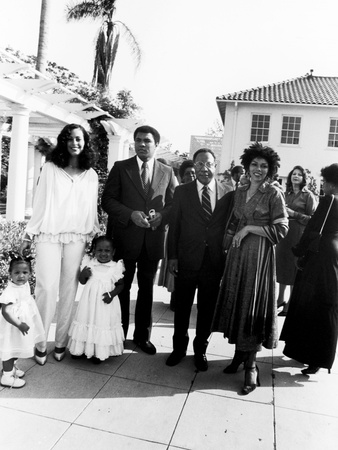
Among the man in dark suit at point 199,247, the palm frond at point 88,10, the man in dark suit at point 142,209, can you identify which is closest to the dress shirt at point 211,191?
the man in dark suit at point 199,247

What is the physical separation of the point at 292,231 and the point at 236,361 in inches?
109

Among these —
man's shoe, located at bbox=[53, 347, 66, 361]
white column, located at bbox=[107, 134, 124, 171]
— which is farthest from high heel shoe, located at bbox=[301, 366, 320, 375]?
white column, located at bbox=[107, 134, 124, 171]

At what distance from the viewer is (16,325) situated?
305 cm

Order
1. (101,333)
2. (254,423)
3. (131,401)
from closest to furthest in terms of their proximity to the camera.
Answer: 1. (254,423)
2. (131,401)
3. (101,333)

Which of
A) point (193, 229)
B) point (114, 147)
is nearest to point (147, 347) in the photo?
point (193, 229)

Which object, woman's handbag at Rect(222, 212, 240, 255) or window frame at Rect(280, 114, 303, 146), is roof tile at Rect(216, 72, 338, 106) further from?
woman's handbag at Rect(222, 212, 240, 255)

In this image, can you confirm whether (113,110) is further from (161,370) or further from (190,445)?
(190,445)

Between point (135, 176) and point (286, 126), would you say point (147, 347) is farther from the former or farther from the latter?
point (286, 126)

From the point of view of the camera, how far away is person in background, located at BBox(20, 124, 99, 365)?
3.53m

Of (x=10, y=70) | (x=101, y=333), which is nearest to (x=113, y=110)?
(x=10, y=70)

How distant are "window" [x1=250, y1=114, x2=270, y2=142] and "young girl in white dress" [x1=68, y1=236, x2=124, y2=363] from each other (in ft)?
59.6

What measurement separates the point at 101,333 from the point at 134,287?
289 centimetres

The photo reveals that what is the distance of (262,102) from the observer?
20.2 metres

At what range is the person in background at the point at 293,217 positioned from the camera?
5590 mm
